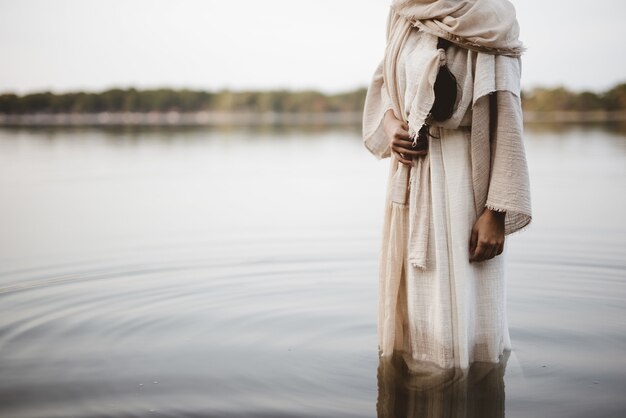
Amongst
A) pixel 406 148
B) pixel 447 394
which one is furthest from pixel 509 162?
pixel 447 394

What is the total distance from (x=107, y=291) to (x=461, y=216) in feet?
10.9

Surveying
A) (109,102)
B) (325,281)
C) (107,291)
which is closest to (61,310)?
(107,291)

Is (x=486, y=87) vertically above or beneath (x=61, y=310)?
above

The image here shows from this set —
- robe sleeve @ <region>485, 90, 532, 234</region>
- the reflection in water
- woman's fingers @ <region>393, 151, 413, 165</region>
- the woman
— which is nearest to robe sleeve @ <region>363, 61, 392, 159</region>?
the woman

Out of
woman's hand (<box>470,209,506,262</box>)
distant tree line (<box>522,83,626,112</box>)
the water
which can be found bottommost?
the water

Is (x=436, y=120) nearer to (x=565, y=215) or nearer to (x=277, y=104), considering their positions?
(x=565, y=215)

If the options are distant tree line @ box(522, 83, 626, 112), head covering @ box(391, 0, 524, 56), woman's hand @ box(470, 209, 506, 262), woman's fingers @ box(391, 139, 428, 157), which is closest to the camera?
head covering @ box(391, 0, 524, 56)

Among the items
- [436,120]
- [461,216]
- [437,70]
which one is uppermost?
[437,70]

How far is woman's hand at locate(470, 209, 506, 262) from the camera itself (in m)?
2.60

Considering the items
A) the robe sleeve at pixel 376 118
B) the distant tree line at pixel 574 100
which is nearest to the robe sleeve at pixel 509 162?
the robe sleeve at pixel 376 118

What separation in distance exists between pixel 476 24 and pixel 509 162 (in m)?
0.55

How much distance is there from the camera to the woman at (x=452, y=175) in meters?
2.53

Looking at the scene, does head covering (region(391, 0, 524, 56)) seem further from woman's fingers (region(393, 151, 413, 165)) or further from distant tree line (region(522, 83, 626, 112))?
distant tree line (region(522, 83, 626, 112))

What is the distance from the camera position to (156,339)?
3.94 metres
